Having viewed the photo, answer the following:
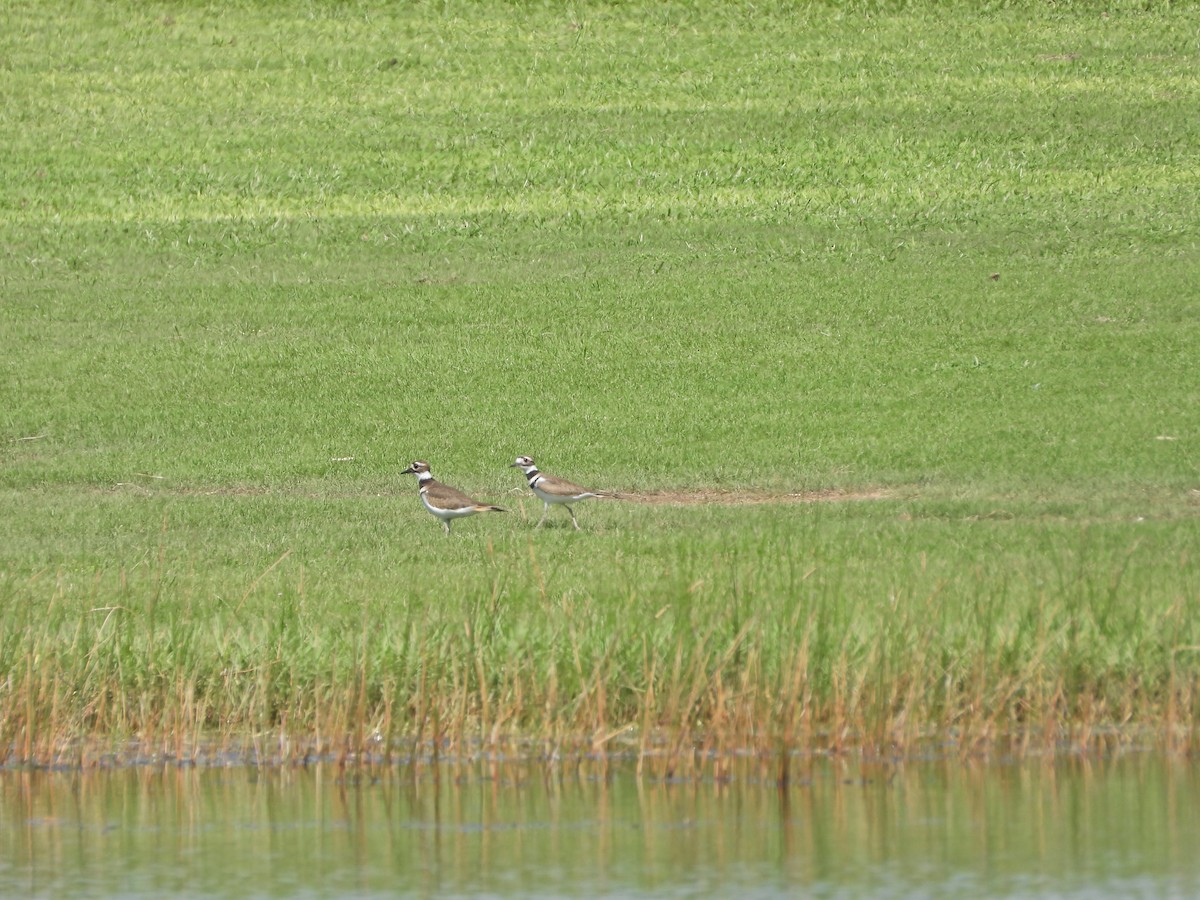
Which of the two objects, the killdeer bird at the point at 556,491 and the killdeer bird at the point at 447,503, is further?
the killdeer bird at the point at 556,491

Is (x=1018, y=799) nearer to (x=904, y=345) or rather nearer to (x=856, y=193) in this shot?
(x=904, y=345)

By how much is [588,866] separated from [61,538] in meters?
10.9

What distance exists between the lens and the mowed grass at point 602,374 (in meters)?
13.6

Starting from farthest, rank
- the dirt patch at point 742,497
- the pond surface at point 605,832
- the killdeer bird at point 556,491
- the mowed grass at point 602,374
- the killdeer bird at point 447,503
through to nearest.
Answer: the dirt patch at point 742,497, the killdeer bird at point 556,491, the killdeer bird at point 447,503, the mowed grass at point 602,374, the pond surface at point 605,832

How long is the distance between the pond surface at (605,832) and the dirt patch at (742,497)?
9.00 meters

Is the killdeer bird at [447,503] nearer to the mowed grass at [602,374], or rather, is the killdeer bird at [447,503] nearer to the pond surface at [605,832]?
the mowed grass at [602,374]

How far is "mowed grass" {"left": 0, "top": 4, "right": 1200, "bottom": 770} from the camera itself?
13617 mm

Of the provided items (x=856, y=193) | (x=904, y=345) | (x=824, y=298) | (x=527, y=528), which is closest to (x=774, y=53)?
(x=856, y=193)

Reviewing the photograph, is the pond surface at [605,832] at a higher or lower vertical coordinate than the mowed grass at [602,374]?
lower

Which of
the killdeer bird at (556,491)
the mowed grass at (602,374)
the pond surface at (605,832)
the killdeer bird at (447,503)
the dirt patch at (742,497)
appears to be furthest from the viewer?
the dirt patch at (742,497)

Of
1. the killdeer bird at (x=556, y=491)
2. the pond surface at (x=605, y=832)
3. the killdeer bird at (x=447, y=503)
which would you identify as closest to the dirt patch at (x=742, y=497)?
the killdeer bird at (x=556, y=491)

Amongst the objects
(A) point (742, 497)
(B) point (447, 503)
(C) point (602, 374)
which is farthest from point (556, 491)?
(C) point (602, 374)

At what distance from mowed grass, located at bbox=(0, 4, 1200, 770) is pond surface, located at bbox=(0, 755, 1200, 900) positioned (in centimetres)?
32

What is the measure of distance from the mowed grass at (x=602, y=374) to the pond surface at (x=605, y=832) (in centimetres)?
32
